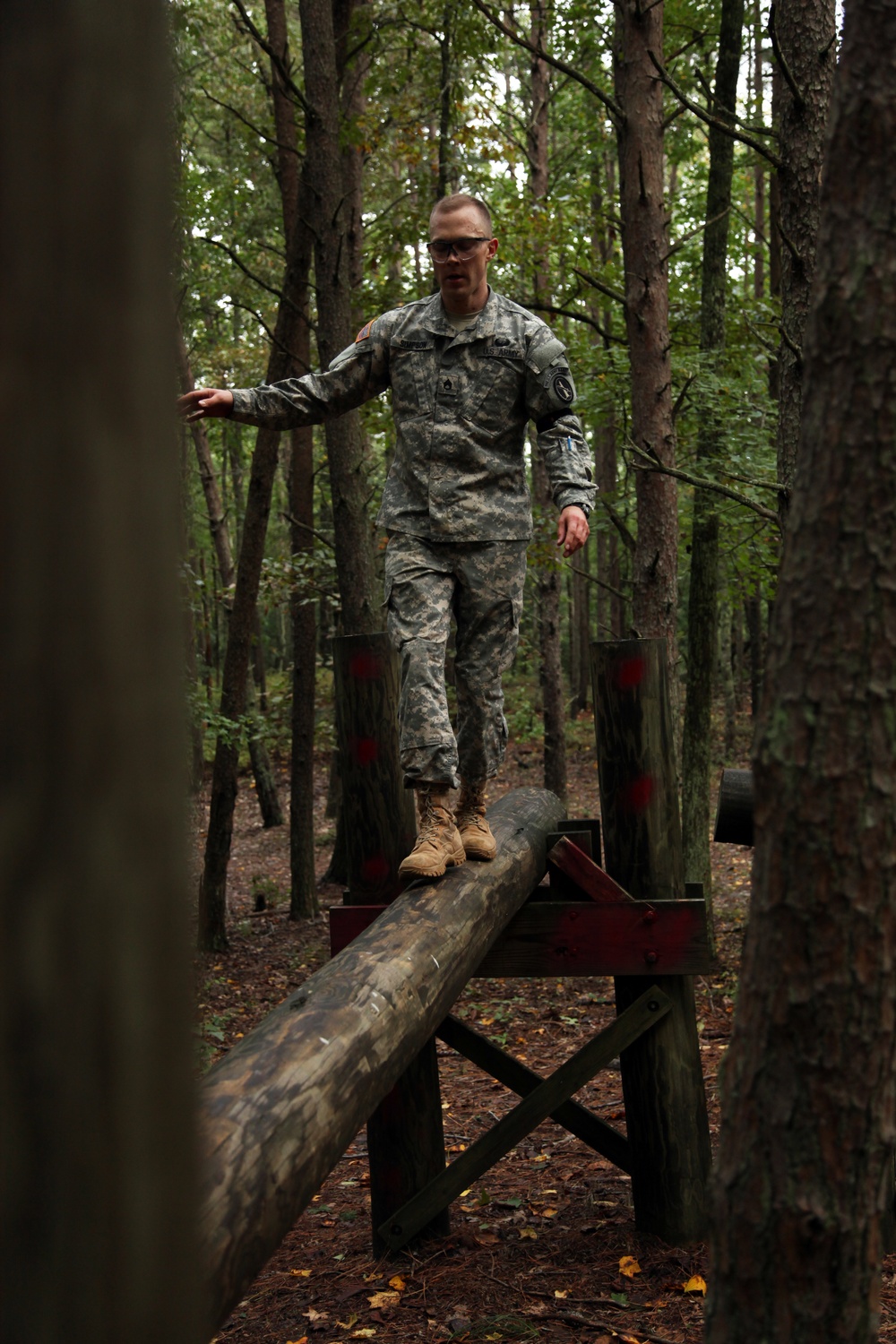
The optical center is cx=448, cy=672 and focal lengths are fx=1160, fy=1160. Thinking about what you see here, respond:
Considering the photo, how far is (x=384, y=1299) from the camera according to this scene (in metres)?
3.88

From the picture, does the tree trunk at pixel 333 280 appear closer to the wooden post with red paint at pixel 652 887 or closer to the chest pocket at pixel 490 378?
the chest pocket at pixel 490 378

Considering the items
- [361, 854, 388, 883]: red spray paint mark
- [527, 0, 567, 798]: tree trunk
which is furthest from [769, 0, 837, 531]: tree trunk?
[527, 0, 567, 798]: tree trunk

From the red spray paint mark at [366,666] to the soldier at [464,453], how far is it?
14 cm

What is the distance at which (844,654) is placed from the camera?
5.76 feet

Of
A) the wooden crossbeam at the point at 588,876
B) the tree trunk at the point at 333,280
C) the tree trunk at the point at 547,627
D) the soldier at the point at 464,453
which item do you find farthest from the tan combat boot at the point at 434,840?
the tree trunk at the point at 547,627

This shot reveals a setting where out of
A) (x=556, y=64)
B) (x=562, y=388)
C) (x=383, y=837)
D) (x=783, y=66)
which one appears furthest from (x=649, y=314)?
(x=383, y=837)

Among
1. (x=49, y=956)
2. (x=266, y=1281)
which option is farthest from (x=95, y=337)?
(x=266, y=1281)

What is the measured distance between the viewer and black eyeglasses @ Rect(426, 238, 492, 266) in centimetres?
404

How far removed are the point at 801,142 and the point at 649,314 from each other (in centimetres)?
243

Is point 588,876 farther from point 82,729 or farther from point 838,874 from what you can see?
point 82,729

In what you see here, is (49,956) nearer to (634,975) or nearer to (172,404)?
(172,404)

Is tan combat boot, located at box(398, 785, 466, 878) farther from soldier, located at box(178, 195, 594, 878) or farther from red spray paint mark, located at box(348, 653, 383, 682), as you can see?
red spray paint mark, located at box(348, 653, 383, 682)

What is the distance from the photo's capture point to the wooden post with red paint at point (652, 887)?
13.7 feet

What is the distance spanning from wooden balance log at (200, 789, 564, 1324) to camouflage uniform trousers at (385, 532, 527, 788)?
1.48 ft
